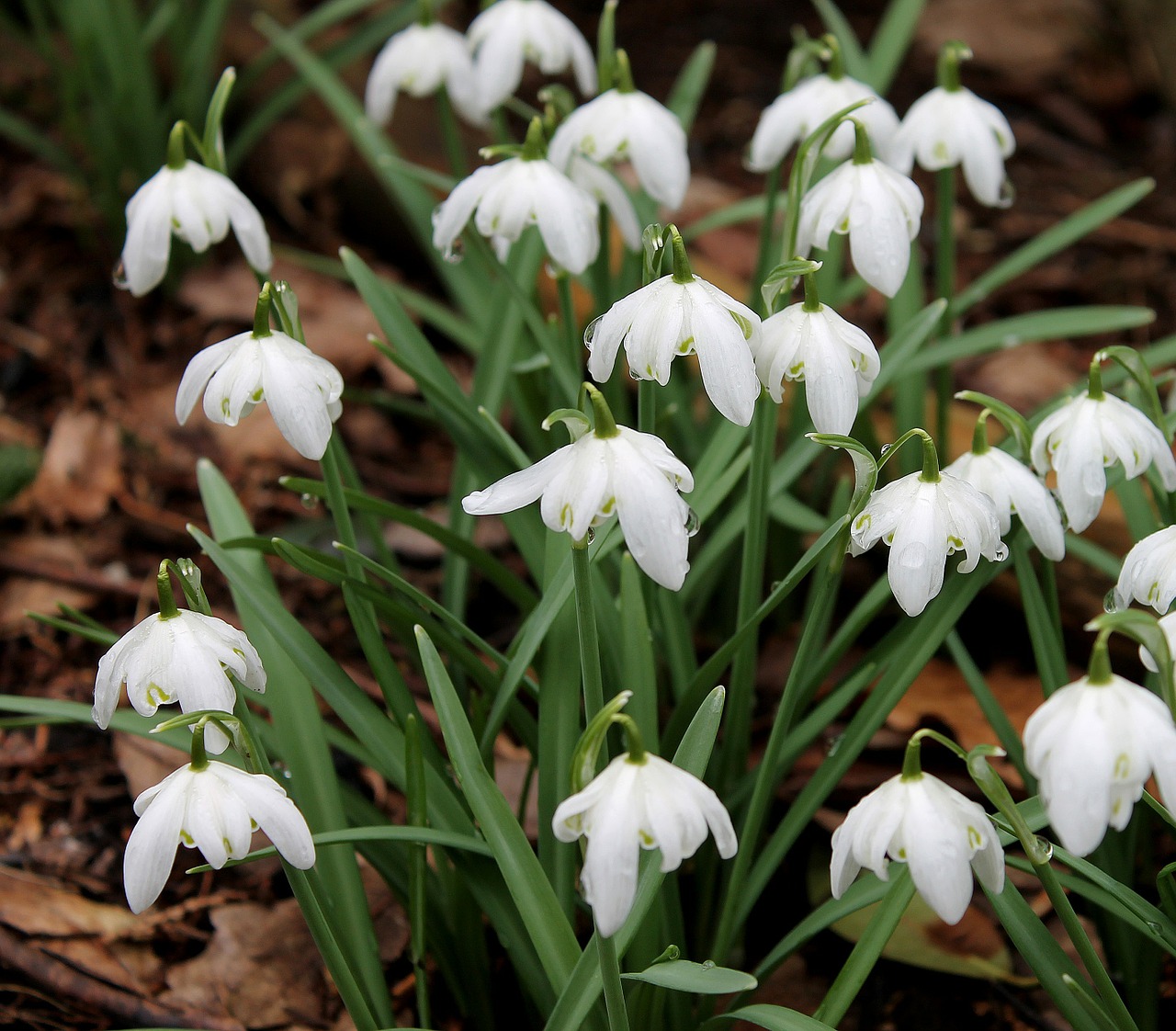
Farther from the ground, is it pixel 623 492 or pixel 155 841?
pixel 623 492

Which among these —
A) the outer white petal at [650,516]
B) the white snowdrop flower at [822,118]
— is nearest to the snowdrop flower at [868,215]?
the white snowdrop flower at [822,118]

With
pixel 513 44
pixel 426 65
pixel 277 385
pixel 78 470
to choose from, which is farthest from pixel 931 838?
pixel 78 470

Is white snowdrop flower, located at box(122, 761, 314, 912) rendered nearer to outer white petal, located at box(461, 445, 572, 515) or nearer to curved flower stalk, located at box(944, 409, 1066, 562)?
outer white petal, located at box(461, 445, 572, 515)

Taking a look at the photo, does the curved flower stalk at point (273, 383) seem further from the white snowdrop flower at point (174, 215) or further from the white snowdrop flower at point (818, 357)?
the white snowdrop flower at point (818, 357)

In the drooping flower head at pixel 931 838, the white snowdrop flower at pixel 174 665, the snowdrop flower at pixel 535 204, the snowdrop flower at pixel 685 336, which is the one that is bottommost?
the drooping flower head at pixel 931 838

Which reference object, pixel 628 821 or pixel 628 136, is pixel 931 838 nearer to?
pixel 628 821

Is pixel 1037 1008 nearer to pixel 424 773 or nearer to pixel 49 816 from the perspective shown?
pixel 424 773

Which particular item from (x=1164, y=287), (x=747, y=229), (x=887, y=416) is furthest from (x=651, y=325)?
(x=1164, y=287)
